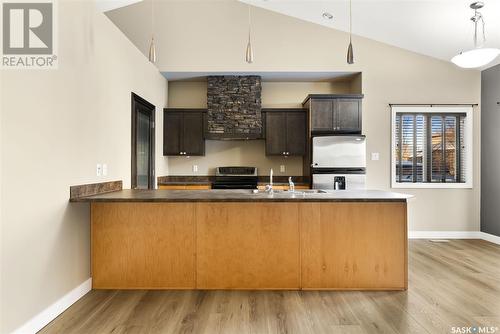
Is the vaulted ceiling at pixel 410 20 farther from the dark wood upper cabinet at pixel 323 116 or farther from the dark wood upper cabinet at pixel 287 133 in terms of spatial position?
the dark wood upper cabinet at pixel 287 133

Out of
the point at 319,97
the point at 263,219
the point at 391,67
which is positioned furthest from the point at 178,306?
the point at 391,67

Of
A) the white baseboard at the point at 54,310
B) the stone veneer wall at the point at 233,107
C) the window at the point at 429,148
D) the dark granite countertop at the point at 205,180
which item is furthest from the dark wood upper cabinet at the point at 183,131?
the window at the point at 429,148

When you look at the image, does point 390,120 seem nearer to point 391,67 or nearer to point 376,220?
point 391,67

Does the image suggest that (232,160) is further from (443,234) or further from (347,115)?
(443,234)

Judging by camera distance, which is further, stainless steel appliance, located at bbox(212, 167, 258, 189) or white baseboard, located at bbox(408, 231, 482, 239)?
stainless steel appliance, located at bbox(212, 167, 258, 189)

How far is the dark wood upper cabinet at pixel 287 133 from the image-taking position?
5.41 m

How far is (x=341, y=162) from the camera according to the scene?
193 inches

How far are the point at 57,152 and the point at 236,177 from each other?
11.5 feet

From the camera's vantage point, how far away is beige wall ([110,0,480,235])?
5145 millimetres

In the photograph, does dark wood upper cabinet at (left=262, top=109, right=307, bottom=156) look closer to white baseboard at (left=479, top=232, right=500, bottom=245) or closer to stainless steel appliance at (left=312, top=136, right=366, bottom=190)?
stainless steel appliance at (left=312, top=136, right=366, bottom=190)
